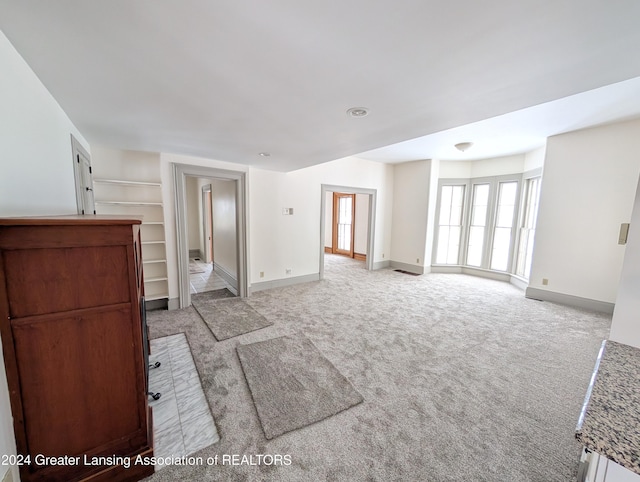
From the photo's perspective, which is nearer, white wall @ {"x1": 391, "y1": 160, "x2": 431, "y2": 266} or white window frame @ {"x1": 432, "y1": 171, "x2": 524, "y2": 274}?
white window frame @ {"x1": 432, "y1": 171, "x2": 524, "y2": 274}

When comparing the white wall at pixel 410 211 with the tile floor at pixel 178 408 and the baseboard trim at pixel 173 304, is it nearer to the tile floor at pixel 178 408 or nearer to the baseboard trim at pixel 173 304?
the baseboard trim at pixel 173 304

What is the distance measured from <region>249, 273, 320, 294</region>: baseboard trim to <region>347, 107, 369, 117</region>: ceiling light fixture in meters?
3.53

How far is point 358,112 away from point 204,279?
199 inches

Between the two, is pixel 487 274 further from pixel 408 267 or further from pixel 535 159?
pixel 535 159

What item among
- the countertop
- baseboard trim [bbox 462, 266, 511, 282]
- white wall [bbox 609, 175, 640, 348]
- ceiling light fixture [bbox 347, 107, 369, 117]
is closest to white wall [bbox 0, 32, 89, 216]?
ceiling light fixture [bbox 347, 107, 369, 117]

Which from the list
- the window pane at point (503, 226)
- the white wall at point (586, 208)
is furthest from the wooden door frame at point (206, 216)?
the white wall at point (586, 208)

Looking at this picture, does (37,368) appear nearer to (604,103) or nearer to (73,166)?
(73,166)

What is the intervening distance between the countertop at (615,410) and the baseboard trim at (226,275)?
4602 millimetres

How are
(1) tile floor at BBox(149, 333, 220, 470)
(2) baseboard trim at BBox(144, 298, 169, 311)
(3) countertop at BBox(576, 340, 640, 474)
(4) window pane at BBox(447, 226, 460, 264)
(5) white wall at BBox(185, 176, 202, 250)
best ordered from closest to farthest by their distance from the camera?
(3) countertop at BBox(576, 340, 640, 474), (1) tile floor at BBox(149, 333, 220, 470), (2) baseboard trim at BBox(144, 298, 169, 311), (4) window pane at BBox(447, 226, 460, 264), (5) white wall at BBox(185, 176, 202, 250)

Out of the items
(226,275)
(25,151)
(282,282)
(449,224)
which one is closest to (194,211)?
(226,275)

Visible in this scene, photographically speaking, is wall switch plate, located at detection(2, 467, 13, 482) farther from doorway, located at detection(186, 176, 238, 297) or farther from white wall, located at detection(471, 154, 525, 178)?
white wall, located at detection(471, 154, 525, 178)

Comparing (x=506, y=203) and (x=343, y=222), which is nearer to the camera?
(x=506, y=203)

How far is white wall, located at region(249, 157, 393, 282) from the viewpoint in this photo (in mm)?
4531

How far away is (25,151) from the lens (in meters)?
1.37
